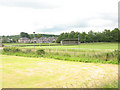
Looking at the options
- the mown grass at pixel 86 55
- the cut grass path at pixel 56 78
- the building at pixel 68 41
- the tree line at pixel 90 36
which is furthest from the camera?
the building at pixel 68 41

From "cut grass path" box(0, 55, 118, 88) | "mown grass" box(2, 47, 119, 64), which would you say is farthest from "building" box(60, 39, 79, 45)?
"cut grass path" box(0, 55, 118, 88)

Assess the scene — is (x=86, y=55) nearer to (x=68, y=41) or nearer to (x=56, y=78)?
Answer: (x=68, y=41)

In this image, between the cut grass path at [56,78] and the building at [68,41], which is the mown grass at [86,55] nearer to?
the building at [68,41]

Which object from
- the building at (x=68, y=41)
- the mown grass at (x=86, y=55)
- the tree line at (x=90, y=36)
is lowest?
the mown grass at (x=86, y=55)

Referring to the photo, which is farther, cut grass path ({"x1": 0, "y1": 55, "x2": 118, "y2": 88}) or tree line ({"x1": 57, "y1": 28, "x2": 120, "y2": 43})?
tree line ({"x1": 57, "y1": 28, "x2": 120, "y2": 43})

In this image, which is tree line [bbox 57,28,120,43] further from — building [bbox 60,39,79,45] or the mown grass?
the mown grass

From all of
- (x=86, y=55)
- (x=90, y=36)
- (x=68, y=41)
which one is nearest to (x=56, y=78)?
(x=86, y=55)

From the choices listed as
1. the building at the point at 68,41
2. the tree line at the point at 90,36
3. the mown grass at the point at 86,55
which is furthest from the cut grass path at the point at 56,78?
the building at the point at 68,41

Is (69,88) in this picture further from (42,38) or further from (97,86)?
(42,38)

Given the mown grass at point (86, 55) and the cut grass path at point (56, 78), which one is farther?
the mown grass at point (86, 55)

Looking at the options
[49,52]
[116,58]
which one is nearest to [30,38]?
[49,52]

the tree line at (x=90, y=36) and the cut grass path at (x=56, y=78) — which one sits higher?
the tree line at (x=90, y=36)

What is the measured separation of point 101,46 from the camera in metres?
13.4

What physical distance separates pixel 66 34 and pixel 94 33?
3647 mm
